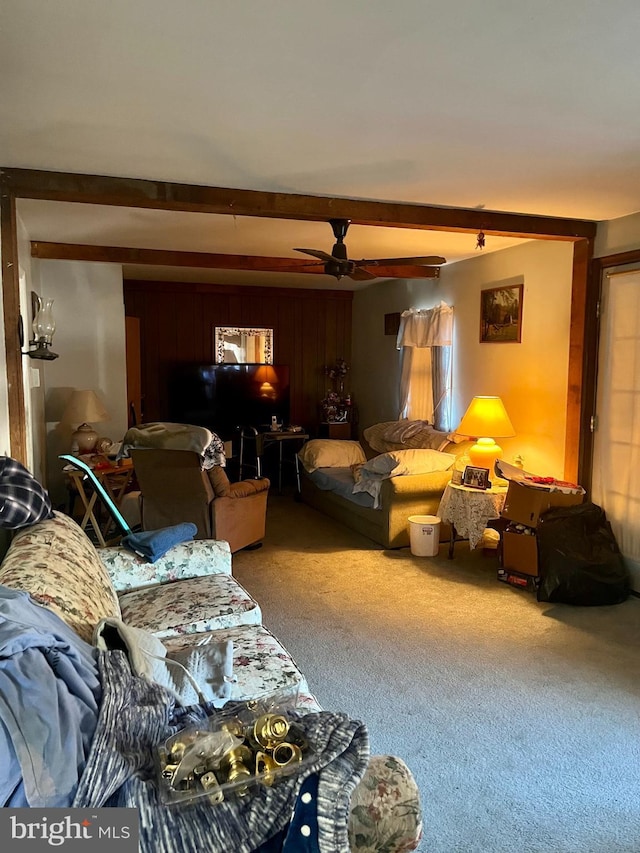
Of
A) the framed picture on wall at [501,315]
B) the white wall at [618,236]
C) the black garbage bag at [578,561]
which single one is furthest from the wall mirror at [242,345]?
the black garbage bag at [578,561]

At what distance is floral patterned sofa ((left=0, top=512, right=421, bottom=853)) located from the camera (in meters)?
1.32

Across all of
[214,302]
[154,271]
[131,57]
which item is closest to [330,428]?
[214,302]

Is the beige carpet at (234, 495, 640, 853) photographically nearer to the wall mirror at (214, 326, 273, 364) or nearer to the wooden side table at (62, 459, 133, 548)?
the wooden side table at (62, 459, 133, 548)

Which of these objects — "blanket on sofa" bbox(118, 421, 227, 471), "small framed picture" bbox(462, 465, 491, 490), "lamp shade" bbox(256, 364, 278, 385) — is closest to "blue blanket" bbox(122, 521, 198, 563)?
"blanket on sofa" bbox(118, 421, 227, 471)

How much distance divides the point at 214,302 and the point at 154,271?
1071 millimetres

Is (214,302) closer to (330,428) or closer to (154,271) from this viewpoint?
(154,271)

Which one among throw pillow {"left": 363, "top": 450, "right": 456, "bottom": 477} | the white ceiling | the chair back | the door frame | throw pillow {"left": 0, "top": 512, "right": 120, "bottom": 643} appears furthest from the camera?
throw pillow {"left": 363, "top": 450, "right": 456, "bottom": 477}

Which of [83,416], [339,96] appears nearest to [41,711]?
[339,96]

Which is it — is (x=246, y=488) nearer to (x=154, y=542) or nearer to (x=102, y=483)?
(x=102, y=483)

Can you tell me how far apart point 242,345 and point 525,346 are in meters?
3.95

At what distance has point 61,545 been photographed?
7.70 ft

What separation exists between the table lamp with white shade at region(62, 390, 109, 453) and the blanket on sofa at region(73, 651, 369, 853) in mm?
4342

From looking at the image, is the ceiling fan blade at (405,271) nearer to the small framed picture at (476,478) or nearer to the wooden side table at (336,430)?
the small framed picture at (476,478)

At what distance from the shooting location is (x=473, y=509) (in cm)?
449
